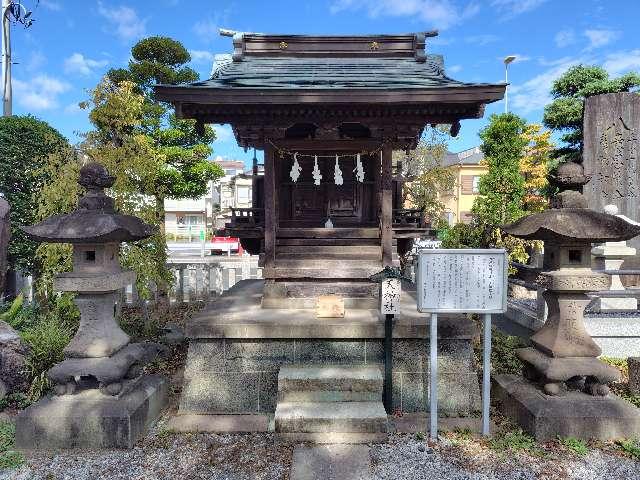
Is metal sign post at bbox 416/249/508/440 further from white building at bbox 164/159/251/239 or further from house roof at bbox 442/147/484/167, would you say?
house roof at bbox 442/147/484/167

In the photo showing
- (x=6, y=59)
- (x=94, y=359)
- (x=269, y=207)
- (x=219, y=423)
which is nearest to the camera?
(x=94, y=359)

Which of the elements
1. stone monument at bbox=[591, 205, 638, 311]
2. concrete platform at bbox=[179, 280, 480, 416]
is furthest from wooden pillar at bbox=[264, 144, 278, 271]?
stone monument at bbox=[591, 205, 638, 311]

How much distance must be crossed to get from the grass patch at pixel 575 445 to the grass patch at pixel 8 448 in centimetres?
645

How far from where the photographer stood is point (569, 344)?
200 inches

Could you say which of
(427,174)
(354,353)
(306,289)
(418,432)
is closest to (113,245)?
(306,289)

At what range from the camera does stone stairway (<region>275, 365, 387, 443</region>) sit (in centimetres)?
480

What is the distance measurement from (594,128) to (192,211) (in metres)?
41.5

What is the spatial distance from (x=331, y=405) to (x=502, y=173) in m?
10.1

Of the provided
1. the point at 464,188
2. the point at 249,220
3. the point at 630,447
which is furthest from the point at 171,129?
the point at 464,188

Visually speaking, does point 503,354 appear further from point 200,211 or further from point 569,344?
point 200,211

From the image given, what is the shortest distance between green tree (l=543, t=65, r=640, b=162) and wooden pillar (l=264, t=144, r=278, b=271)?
13711mm

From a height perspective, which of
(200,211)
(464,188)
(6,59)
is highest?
(6,59)

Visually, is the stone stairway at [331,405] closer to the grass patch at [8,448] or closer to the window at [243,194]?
the grass patch at [8,448]

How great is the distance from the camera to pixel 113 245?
17.5ft
